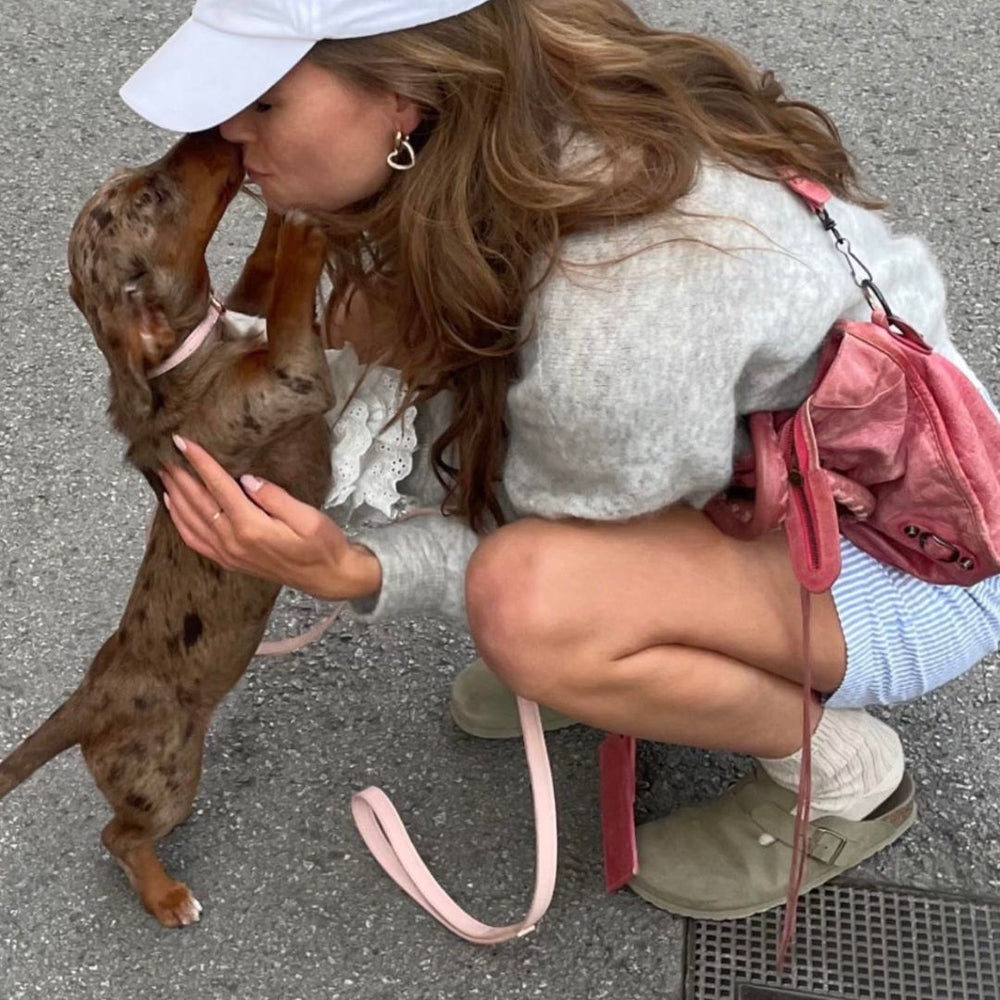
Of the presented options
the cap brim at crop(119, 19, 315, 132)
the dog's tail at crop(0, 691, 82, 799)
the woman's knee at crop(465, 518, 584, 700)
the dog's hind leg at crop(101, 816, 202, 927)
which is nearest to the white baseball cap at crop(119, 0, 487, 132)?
the cap brim at crop(119, 19, 315, 132)

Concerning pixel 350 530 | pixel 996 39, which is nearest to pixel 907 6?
pixel 996 39

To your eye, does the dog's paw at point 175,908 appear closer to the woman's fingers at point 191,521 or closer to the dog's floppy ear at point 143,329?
the woman's fingers at point 191,521

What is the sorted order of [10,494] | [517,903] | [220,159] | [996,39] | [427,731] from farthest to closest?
[996,39] → [10,494] → [427,731] → [517,903] → [220,159]

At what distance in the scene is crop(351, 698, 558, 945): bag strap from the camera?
2002 mm

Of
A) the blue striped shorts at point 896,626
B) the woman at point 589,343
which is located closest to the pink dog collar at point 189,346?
the woman at point 589,343

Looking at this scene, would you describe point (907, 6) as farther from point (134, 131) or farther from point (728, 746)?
point (728, 746)

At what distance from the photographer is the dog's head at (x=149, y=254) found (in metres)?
1.78

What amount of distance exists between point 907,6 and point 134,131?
198cm

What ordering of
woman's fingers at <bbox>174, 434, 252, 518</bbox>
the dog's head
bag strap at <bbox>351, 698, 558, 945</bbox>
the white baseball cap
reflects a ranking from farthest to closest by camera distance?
bag strap at <bbox>351, 698, 558, 945</bbox>, woman's fingers at <bbox>174, 434, 252, 518</bbox>, the dog's head, the white baseball cap

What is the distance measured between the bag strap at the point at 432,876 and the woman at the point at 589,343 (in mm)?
134

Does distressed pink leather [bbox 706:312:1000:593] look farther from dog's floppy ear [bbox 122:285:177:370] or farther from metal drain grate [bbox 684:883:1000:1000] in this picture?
dog's floppy ear [bbox 122:285:177:370]

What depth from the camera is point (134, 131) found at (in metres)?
3.54

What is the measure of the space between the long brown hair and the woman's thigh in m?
0.19

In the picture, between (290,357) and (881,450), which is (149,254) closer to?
(290,357)
